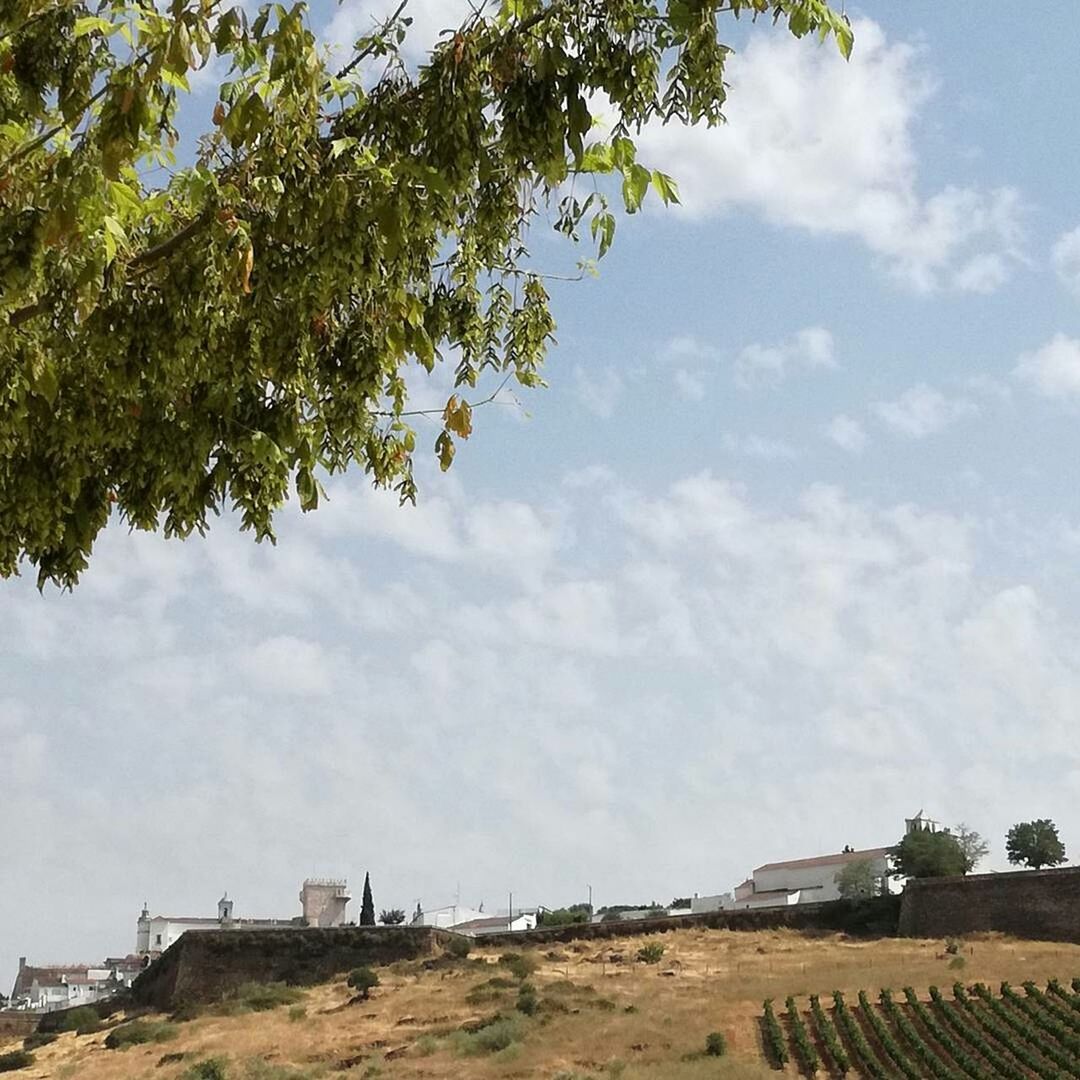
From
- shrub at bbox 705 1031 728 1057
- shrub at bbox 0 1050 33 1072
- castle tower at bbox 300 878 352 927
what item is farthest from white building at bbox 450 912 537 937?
shrub at bbox 705 1031 728 1057

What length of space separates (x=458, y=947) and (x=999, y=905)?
71.2 feet

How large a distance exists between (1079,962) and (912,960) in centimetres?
552

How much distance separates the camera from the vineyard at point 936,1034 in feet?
111

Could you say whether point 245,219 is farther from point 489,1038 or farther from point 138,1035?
point 138,1035

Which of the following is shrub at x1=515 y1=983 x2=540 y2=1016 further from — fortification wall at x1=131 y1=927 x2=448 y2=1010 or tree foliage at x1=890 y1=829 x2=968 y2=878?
tree foliage at x1=890 y1=829 x2=968 y2=878

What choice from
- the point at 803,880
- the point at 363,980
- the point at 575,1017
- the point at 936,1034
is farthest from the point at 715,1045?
the point at 803,880

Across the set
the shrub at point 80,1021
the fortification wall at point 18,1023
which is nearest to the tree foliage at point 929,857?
the shrub at point 80,1021

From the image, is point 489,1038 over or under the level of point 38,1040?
under

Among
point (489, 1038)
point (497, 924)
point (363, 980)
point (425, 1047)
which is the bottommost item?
point (425, 1047)

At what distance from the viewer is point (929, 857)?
6394 cm

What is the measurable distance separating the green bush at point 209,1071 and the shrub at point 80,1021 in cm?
1341

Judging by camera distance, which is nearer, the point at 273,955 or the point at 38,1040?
the point at 38,1040

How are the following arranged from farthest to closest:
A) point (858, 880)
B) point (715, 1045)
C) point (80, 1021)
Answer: point (858, 880), point (80, 1021), point (715, 1045)

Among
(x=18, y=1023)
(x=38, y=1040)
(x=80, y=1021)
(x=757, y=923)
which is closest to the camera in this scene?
(x=38, y=1040)
